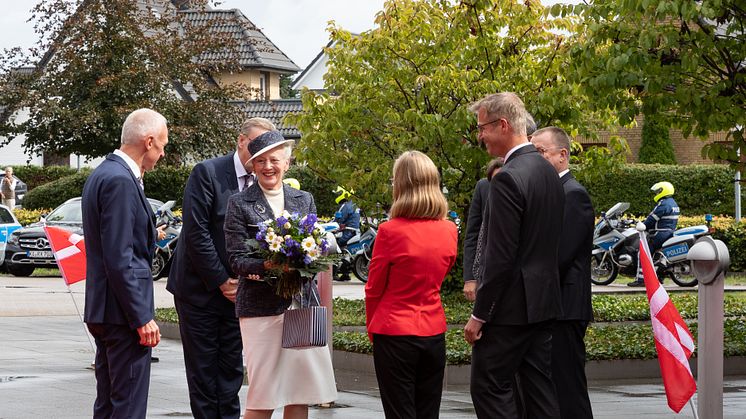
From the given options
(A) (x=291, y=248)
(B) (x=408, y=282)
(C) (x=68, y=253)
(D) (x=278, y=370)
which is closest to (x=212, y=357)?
(D) (x=278, y=370)

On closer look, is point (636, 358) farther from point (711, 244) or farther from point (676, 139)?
point (676, 139)

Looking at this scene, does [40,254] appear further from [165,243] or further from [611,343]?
[611,343]

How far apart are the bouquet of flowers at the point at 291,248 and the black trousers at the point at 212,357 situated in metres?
0.76

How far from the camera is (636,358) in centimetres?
1101

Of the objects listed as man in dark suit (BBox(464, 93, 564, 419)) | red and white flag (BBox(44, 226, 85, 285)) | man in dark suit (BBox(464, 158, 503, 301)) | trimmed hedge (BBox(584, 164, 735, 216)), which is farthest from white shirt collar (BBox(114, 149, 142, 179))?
trimmed hedge (BBox(584, 164, 735, 216))

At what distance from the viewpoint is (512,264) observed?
20.1 feet

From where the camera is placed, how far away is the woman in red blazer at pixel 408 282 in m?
6.57

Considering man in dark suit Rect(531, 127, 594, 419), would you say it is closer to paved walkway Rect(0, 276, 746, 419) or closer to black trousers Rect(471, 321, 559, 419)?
black trousers Rect(471, 321, 559, 419)

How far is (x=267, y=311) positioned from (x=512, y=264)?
1.41m

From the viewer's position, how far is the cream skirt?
6.66m

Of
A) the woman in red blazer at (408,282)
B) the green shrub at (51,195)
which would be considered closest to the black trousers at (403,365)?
the woman in red blazer at (408,282)

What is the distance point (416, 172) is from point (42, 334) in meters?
9.55

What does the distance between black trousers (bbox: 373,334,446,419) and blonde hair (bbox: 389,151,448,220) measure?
2.19 feet

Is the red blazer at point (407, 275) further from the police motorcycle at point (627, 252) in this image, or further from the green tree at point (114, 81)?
the green tree at point (114, 81)
